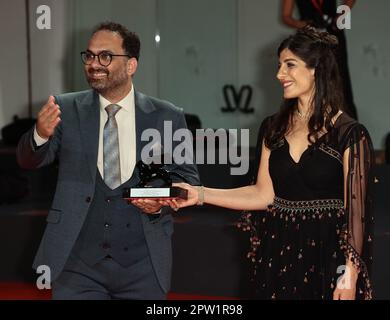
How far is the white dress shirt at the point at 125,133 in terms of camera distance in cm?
255

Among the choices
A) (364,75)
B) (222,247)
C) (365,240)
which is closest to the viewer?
(365,240)

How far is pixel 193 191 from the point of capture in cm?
260

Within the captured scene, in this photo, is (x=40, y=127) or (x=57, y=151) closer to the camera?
(x=40, y=127)

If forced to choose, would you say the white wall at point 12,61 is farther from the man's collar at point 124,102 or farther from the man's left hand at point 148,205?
the man's left hand at point 148,205

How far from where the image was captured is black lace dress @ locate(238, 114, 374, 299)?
230 cm

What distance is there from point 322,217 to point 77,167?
77cm

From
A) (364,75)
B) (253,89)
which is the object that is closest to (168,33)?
(253,89)

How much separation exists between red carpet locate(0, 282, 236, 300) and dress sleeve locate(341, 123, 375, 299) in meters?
2.20

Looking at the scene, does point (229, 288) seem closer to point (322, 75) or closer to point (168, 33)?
point (322, 75)

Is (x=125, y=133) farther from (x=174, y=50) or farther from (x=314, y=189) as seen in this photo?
(x=174, y=50)

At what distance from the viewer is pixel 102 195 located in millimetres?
2504

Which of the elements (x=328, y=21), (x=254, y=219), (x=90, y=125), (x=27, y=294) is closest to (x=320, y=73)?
(x=254, y=219)

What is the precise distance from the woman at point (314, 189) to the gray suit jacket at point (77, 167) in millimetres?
200
